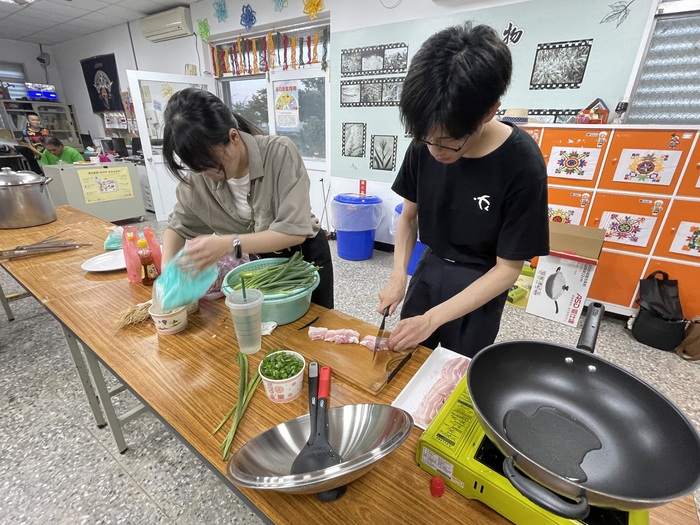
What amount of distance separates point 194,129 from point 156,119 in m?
5.00

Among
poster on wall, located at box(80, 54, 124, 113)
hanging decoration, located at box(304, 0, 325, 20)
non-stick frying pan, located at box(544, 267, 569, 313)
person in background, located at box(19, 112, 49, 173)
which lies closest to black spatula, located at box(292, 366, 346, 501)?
non-stick frying pan, located at box(544, 267, 569, 313)

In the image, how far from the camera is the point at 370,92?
3.62 metres

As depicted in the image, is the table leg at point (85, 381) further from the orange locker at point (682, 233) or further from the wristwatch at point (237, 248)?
the orange locker at point (682, 233)

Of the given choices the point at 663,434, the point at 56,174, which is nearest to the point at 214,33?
the point at 56,174

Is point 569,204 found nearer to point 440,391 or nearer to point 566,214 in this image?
point 566,214

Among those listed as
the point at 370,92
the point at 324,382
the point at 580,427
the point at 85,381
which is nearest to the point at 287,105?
the point at 370,92

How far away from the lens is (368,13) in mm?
3393

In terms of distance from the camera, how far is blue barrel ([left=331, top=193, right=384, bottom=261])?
144 inches

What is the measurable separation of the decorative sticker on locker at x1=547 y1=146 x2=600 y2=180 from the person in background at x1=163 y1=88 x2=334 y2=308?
2213mm

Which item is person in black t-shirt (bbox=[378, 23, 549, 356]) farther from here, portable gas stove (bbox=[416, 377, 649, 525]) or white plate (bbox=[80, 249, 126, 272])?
white plate (bbox=[80, 249, 126, 272])

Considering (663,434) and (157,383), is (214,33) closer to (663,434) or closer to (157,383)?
(157,383)

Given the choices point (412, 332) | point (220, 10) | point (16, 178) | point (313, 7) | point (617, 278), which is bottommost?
point (617, 278)

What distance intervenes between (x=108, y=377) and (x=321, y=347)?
1.77m

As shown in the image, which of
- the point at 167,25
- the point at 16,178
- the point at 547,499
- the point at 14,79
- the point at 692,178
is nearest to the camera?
the point at 547,499
